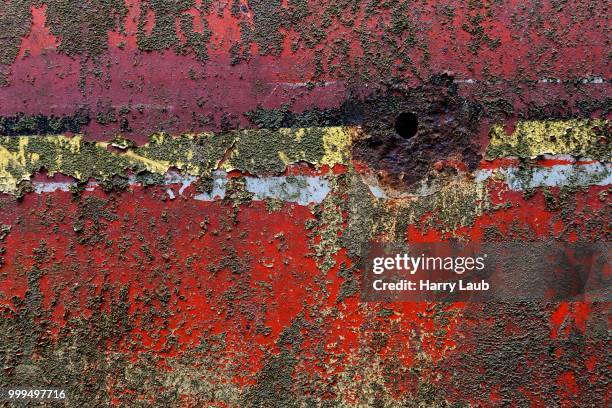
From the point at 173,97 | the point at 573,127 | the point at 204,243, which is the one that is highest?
the point at 173,97

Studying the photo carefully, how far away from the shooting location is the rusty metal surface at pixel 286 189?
3.82 feet

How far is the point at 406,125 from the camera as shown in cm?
124

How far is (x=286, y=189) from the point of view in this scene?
123 cm

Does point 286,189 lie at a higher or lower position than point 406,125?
lower

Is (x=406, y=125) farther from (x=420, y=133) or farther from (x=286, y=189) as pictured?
(x=286, y=189)

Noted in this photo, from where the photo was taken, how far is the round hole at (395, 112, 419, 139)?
123 centimetres

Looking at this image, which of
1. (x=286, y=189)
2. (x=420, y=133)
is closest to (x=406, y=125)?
(x=420, y=133)

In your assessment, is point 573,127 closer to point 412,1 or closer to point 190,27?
point 412,1

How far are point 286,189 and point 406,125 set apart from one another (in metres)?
0.35

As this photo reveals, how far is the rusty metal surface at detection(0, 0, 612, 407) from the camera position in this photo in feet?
3.82

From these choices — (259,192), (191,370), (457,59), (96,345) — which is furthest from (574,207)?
(96,345)

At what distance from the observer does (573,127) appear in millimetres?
1161

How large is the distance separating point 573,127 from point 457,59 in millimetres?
318

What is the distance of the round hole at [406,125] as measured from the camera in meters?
1.23
